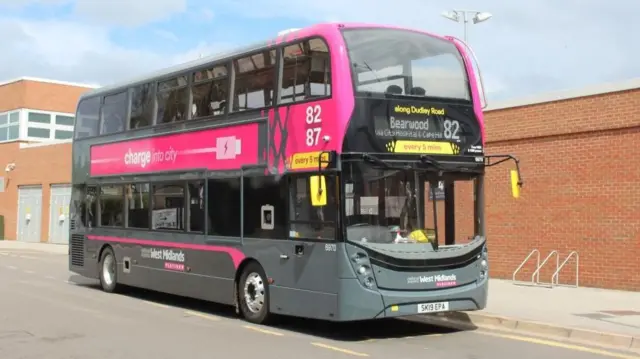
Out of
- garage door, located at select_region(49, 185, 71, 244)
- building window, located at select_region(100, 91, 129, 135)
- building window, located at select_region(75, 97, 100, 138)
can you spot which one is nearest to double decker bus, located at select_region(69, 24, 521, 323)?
building window, located at select_region(100, 91, 129, 135)

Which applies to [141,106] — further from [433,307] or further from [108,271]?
[433,307]

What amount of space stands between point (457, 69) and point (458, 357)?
424 centimetres

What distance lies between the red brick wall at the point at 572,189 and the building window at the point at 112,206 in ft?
27.8

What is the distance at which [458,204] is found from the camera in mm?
10141

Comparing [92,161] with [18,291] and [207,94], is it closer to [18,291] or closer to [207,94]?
[18,291]

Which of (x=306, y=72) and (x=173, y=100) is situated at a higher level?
(x=173, y=100)

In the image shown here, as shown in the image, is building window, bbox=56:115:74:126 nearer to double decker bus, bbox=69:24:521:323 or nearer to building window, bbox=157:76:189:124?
building window, bbox=157:76:189:124

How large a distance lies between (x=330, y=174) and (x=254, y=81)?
99.9 inches

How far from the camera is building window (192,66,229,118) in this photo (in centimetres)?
1188

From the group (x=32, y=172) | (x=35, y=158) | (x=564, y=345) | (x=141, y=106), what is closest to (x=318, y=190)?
(x=564, y=345)

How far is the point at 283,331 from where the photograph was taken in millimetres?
10461

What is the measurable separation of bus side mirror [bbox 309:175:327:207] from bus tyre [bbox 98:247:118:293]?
7.29m

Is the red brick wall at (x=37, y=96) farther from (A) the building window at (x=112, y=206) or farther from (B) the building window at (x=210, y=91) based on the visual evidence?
(B) the building window at (x=210, y=91)

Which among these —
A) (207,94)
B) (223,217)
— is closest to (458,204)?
(223,217)
